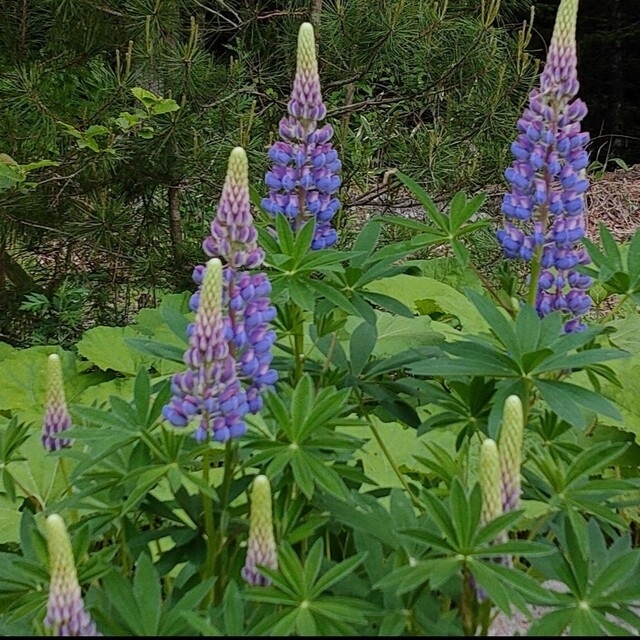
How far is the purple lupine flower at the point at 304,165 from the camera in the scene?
156cm

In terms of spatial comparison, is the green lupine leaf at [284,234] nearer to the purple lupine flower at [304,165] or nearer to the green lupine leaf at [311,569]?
the purple lupine flower at [304,165]

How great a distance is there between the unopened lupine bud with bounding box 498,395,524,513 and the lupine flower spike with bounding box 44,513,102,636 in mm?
515

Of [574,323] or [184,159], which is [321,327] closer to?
[574,323]

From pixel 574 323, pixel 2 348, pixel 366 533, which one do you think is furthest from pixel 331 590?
pixel 2 348

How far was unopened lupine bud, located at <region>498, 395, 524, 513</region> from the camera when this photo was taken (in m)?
1.00

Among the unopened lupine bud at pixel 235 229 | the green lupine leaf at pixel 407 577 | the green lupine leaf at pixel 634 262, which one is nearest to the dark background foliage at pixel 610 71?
the green lupine leaf at pixel 634 262

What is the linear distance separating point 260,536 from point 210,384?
0.23 meters

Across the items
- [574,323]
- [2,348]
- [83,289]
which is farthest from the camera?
[83,289]

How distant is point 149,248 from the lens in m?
3.66

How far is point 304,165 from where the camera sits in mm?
1579

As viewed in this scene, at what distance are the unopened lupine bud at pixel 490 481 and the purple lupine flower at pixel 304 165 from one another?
0.70 m

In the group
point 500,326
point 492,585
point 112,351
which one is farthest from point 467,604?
point 112,351

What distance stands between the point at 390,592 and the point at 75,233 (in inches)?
103

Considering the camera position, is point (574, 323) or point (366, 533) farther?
point (574, 323)
